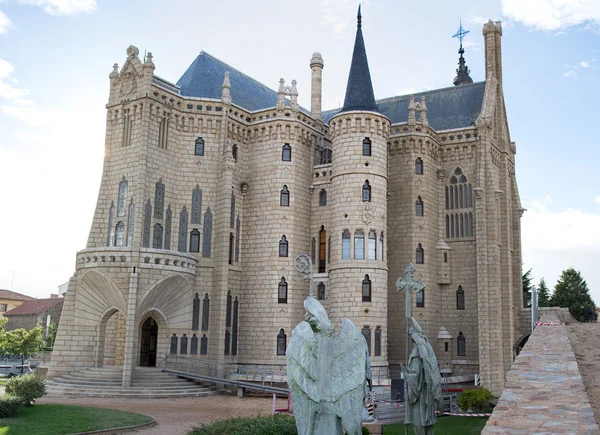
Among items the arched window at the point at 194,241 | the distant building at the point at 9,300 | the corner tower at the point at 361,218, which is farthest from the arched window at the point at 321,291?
the distant building at the point at 9,300

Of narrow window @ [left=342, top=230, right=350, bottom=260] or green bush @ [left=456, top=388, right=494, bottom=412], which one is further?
narrow window @ [left=342, top=230, right=350, bottom=260]

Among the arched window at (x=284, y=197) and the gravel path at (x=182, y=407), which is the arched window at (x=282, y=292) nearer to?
the arched window at (x=284, y=197)

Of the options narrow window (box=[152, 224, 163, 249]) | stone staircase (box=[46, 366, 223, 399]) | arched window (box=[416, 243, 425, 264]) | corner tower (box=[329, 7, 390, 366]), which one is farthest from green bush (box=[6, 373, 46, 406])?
arched window (box=[416, 243, 425, 264])

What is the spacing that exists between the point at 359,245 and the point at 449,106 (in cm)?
1538

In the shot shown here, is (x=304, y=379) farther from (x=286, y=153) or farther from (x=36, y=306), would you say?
(x=36, y=306)

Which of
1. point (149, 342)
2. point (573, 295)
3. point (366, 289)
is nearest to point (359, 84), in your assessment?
point (366, 289)

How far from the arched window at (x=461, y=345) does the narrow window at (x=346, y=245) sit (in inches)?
374

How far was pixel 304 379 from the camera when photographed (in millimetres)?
8781

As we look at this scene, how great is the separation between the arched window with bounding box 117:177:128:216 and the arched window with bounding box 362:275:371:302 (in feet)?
43.3

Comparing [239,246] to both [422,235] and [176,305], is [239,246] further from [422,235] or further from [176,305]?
[422,235]

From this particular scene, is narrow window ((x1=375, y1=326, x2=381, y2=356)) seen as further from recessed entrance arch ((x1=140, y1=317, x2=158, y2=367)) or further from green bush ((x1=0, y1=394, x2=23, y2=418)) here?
green bush ((x1=0, y1=394, x2=23, y2=418))

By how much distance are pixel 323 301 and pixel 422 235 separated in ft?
25.2

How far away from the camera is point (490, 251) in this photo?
36.4 metres

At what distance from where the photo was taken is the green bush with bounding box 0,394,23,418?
19.0 m
